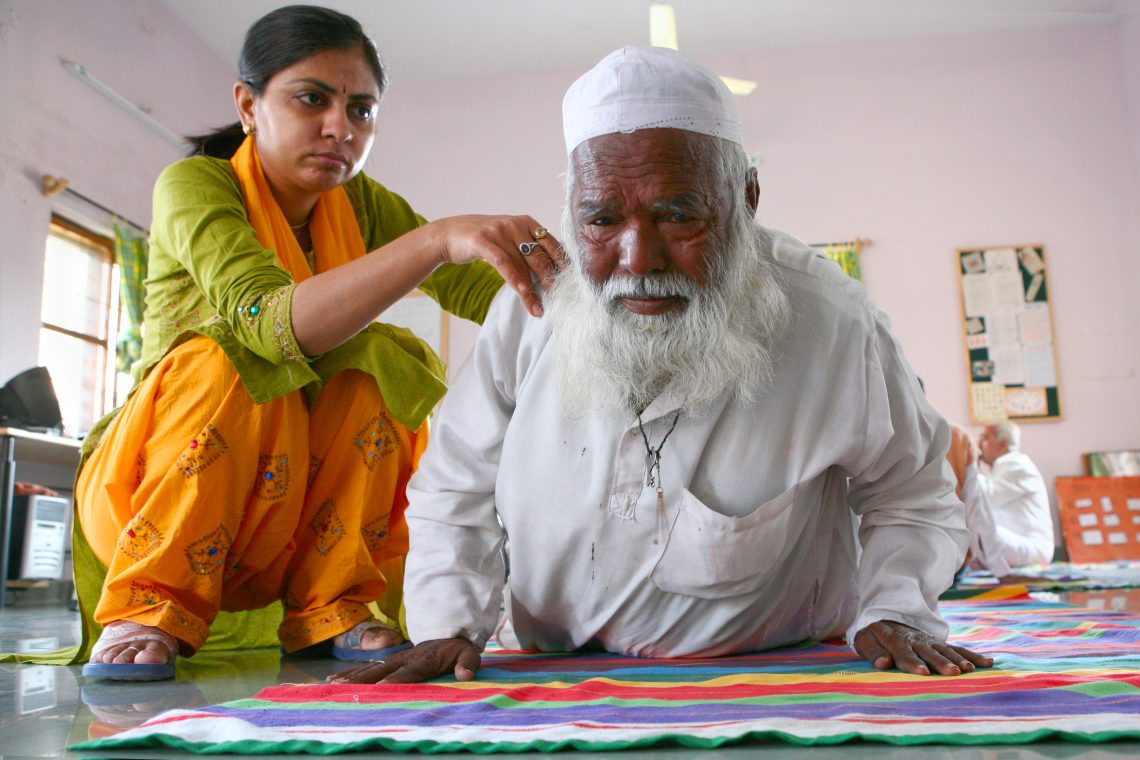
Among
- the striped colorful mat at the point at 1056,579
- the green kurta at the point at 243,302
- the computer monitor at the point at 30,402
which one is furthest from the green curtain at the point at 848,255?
the green kurta at the point at 243,302

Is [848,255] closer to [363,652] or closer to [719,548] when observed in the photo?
[363,652]

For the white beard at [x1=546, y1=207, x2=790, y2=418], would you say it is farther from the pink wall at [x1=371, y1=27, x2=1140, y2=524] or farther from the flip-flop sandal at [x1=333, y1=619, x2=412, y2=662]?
the pink wall at [x1=371, y1=27, x2=1140, y2=524]

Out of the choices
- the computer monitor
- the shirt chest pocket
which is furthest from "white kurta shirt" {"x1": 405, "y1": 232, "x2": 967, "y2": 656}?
the computer monitor

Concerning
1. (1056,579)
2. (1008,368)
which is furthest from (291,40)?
(1008,368)

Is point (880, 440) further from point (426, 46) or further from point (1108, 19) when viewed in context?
point (1108, 19)

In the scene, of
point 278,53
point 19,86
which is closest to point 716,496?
point 278,53

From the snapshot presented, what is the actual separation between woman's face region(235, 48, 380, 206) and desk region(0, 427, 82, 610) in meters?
3.57

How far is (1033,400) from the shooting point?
28.7 feet

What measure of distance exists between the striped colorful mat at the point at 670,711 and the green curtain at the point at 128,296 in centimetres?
675

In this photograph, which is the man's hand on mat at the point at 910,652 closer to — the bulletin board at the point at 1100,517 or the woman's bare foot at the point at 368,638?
the woman's bare foot at the point at 368,638

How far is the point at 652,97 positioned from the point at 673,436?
59 cm

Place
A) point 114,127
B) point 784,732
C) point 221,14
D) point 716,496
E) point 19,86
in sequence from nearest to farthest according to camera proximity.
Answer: point 784,732
point 716,496
point 19,86
point 114,127
point 221,14

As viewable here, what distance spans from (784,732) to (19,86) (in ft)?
23.4

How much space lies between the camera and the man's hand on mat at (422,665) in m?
1.50
